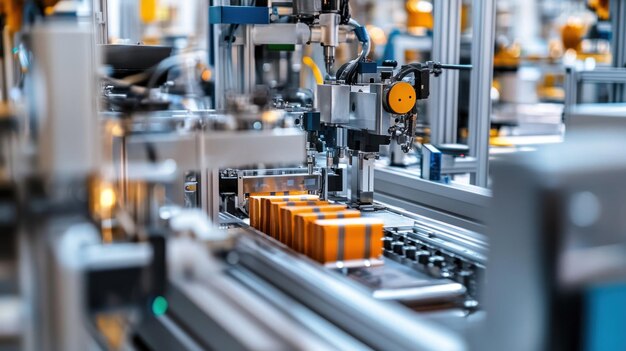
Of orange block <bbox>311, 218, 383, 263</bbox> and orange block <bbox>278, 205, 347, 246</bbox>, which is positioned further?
orange block <bbox>278, 205, 347, 246</bbox>

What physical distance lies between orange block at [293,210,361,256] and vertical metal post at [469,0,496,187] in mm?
2009

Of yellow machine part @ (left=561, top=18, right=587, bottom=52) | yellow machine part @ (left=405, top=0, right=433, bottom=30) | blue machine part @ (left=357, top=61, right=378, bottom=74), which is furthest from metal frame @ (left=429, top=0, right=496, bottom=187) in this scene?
yellow machine part @ (left=561, top=18, right=587, bottom=52)

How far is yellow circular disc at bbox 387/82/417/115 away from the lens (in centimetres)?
262

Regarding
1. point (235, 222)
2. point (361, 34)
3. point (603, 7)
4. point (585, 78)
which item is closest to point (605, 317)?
point (235, 222)

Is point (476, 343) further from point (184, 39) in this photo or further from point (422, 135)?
point (184, 39)

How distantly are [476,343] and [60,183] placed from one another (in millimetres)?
727

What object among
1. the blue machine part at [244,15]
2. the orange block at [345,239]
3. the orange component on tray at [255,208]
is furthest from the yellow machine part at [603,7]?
the orange block at [345,239]

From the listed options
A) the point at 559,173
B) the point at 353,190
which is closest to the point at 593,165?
the point at 559,173

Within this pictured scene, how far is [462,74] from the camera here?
569 cm

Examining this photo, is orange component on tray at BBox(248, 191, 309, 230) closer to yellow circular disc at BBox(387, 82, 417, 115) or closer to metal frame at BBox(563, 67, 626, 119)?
yellow circular disc at BBox(387, 82, 417, 115)

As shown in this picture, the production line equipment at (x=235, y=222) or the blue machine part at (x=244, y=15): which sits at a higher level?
the blue machine part at (x=244, y=15)

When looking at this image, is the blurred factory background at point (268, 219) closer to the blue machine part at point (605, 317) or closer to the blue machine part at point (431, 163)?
the blue machine part at point (605, 317)

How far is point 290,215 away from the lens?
2.23 metres

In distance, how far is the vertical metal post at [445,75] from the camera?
4117 millimetres
